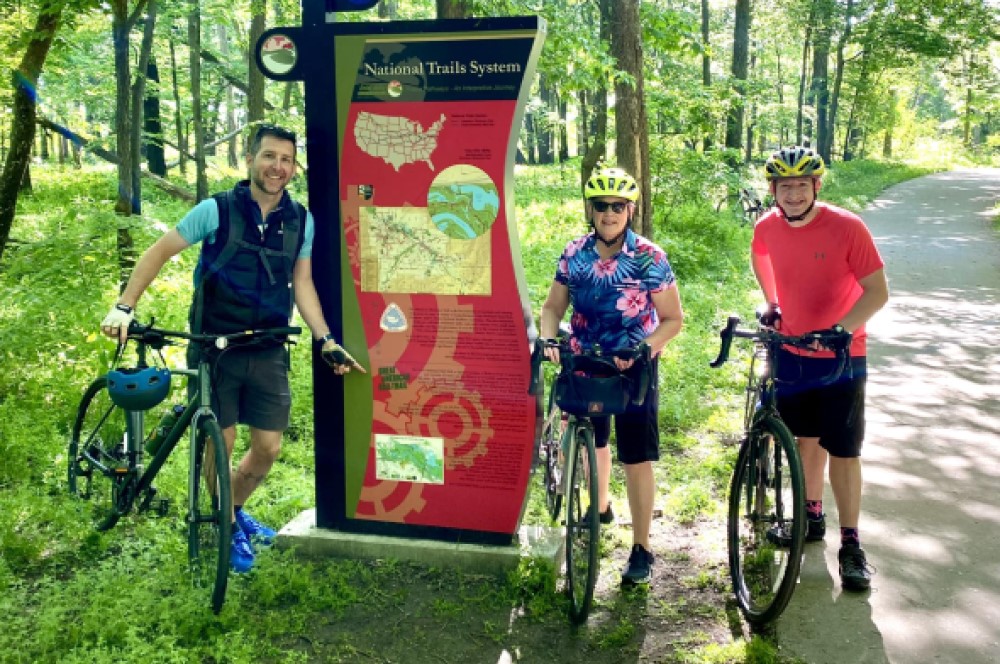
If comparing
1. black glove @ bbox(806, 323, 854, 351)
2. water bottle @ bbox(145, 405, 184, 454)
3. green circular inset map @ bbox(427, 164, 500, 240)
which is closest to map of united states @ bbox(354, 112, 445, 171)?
green circular inset map @ bbox(427, 164, 500, 240)

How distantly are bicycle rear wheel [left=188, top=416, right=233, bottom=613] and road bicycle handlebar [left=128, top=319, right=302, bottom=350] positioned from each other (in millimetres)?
401

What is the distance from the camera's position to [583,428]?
13.5 feet

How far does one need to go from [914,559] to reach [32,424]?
20.0ft

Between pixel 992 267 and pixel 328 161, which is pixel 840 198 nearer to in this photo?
pixel 992 267

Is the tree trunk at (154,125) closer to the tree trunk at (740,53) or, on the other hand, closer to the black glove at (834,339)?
Result: the tree trunk at (740,53)

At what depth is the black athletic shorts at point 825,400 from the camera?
4.26 meters

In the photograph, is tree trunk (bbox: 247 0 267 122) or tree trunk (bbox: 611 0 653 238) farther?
tree trunk (bbox: 247 0 267 122)

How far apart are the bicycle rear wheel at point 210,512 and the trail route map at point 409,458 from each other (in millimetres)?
936

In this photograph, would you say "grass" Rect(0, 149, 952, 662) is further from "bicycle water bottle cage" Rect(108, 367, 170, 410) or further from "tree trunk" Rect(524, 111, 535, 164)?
"tree trunk" Rect(524, 111, 535, 164)

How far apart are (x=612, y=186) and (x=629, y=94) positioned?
6045 millimetres

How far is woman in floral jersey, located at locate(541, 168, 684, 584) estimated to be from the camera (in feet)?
13.3

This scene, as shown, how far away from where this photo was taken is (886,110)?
43.9m

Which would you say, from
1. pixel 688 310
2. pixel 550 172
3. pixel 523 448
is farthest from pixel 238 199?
pixel 550 172

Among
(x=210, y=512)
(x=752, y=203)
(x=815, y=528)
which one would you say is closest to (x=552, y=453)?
(x=815, y=528)
